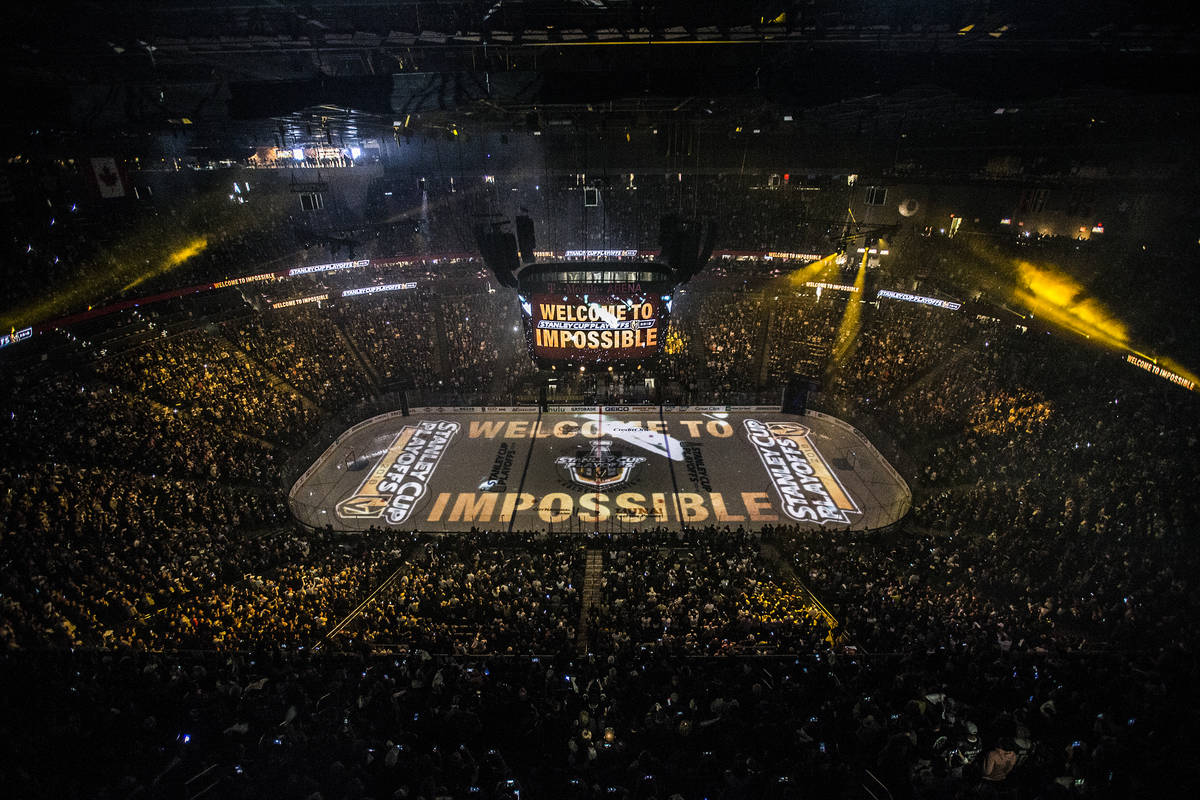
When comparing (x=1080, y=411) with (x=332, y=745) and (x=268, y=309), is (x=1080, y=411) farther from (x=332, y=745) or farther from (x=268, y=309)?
(x=268, y=309)

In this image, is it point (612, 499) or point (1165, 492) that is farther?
point (612, 499)

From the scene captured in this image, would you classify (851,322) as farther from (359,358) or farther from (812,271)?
(359,358)

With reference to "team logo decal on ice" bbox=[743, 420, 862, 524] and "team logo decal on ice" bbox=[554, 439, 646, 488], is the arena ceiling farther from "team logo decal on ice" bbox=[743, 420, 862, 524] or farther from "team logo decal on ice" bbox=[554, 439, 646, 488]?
"team logo decal on ice" bbox=[554, 439, 646, 488]

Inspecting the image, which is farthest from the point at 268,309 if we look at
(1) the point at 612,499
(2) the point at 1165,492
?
(2) the point at 1165,492

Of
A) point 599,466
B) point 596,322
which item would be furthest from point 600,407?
point 596,322

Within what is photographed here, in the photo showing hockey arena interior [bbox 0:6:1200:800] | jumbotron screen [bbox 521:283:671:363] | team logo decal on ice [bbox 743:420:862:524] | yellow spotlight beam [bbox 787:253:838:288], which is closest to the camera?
hockey arena interior [bbox 0:6:1200:800]

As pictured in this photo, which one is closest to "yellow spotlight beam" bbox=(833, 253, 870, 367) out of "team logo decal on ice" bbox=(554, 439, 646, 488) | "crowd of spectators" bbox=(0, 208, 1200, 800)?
"crowd of spectators" bbox=(0, 208, 1200, 800)
